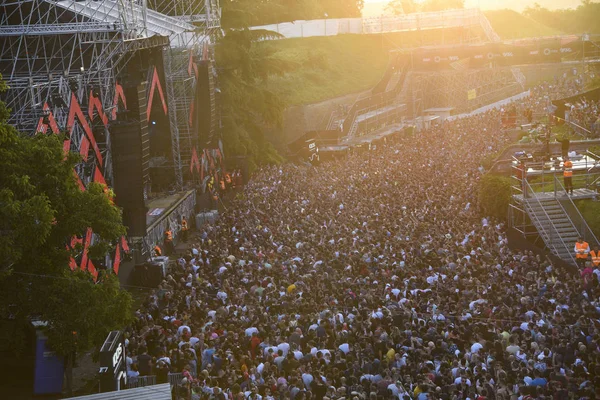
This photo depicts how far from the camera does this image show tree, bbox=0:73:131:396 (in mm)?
14781

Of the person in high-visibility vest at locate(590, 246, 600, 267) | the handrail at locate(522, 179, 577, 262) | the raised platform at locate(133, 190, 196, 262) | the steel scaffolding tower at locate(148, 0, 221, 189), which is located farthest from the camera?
the steel scaffolding tower at locate(148, 0, 221, 189)

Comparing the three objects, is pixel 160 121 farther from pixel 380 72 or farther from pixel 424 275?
pixel 380 72

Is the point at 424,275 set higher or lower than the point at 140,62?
lower

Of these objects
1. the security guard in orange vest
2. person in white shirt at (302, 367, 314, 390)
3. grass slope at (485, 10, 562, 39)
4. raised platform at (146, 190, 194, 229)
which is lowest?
the security guard in orange vest

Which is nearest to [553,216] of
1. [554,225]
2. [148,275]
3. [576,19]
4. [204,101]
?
[554,225]

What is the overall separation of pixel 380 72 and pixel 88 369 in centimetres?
5350

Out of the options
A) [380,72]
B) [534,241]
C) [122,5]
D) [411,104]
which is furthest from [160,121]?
[380,72]

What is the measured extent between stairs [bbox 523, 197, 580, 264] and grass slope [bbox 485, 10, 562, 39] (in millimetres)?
68620

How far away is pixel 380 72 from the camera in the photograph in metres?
68.2

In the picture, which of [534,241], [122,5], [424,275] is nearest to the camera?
[424,275]

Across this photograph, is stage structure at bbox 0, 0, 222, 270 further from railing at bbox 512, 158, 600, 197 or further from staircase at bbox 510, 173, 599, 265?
railing at bbox 512, 158, 600, 197

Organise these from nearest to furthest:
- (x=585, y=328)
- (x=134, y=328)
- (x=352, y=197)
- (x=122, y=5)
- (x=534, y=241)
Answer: (x=585, y=328) → (x=134, y=328) → (x=534, y=241) → (x=122, y=5) → (x=352, y=197)

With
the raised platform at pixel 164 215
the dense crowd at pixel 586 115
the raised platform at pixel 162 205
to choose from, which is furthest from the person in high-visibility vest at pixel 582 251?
the dense crowd at pixel 586 115

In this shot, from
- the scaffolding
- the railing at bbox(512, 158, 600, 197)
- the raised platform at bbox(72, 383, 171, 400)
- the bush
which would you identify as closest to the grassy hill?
the scaffolding
